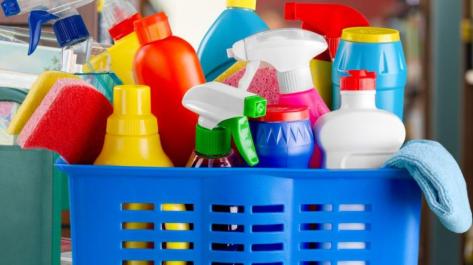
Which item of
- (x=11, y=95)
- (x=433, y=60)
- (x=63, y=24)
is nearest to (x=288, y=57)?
(x=63, y=24)

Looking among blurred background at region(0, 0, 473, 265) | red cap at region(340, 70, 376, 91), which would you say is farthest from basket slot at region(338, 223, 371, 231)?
blurred background at region(0, 0, 473, 265)

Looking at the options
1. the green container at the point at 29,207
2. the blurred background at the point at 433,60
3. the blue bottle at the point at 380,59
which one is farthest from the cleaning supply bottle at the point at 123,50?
the blurred background at the point at 433,60

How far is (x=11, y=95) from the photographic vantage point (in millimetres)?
863

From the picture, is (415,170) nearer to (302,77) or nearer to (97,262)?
(302,77)

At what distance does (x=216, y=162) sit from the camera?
651 mm

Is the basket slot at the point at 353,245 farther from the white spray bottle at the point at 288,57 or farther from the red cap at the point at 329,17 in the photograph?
the red cap at the point at 329,17

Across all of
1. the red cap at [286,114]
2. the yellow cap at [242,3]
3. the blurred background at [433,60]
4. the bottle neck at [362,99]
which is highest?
the yellow cap at [242,3]

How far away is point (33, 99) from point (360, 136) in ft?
0.84

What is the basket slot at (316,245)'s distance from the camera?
2.13ft

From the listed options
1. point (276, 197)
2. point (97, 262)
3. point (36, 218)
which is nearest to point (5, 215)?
point (36, 218)

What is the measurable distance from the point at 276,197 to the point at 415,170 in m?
0.10

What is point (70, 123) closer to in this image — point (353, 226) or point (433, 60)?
point (353, 226)

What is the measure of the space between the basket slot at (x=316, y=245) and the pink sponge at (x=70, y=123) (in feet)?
0.60

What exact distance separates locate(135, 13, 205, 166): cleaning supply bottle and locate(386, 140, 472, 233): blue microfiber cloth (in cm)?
18
